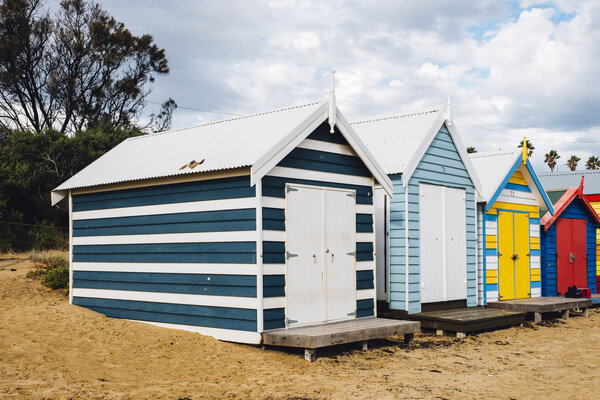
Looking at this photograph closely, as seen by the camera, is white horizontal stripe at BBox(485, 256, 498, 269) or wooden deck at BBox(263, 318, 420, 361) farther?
white horizontal stripe at BBox(485, 256, 498, 269)

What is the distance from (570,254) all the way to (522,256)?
271 centimetres

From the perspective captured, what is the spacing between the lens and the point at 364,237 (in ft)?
35.6

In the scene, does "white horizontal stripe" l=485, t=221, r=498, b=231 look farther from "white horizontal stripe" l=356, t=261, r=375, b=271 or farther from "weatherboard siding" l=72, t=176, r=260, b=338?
"weatherboard siding" l=72, t=176, r=260, b=338

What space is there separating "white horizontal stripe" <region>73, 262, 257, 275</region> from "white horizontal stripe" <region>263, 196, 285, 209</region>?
2.98 feet

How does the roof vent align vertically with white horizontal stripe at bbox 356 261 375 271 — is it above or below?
above

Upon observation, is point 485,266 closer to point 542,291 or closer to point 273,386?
point 542,291

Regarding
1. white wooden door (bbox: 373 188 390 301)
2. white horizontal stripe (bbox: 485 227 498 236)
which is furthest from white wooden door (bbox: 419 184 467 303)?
white horizontal stripe (bbox: 485 227 498 236)

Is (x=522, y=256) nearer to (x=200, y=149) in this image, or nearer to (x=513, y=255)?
(x=513, y=255)

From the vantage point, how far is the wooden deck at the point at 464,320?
37.4ft

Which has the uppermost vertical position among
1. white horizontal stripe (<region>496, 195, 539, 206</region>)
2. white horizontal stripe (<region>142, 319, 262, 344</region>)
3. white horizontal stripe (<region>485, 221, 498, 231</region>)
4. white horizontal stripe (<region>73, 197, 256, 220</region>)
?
white horizontal stripe (<region>496, 195, 539, 206</region>)

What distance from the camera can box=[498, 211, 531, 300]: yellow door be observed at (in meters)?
15.3

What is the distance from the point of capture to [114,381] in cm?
732

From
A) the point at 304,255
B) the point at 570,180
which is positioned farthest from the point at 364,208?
the point at 570,180

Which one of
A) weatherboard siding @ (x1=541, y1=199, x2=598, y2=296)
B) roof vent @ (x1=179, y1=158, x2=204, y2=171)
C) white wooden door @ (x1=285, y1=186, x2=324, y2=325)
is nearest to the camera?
white wooden door @ (x1=285, y1=186, x2=324, y2=325)
